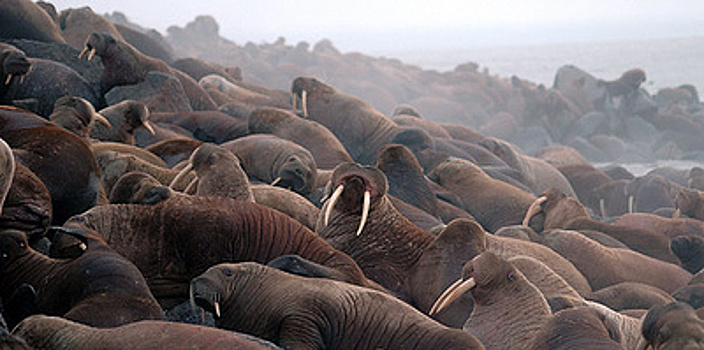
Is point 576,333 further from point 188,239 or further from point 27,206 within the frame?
point 27,206

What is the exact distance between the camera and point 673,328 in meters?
2.74

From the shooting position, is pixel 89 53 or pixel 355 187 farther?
pixel 89 53

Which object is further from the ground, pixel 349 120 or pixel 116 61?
pixel 116 61

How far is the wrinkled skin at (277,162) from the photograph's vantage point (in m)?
5.89

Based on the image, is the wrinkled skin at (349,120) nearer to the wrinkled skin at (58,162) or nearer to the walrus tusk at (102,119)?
the walrus tusk at (102,119)

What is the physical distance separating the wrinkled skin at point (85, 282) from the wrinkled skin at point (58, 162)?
0.83 m

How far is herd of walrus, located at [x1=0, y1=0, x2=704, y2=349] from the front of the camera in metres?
2.97

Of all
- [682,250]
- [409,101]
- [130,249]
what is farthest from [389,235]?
[409,101]

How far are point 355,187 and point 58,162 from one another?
1629 mm

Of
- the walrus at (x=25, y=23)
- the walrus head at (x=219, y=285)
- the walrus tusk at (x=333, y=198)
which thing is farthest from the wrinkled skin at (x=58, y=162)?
the walrus at (x=25, y=23)

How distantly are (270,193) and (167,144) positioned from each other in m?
1.48

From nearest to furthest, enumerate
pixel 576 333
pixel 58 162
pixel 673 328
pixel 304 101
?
pixel 673 328, pixel 576 333, pixel 58 162, pixel 304 101

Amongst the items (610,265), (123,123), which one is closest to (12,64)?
(123,123)

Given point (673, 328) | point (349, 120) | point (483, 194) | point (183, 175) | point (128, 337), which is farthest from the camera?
point (349, 120)
